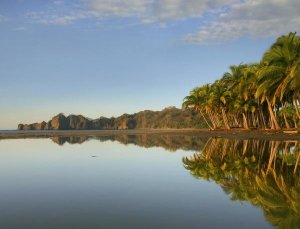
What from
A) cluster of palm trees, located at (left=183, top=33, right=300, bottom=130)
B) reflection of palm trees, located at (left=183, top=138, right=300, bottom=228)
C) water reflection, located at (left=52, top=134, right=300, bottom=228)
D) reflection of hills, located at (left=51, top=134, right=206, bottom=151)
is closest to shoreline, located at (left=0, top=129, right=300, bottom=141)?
cluster of palm trees, located at (left=183, top=33, right=300, bottom=130)

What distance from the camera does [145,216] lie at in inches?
330

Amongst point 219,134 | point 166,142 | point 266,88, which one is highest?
point 266,88

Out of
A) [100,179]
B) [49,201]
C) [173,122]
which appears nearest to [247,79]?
[100,179]

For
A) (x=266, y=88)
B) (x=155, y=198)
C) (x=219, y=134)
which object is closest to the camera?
(x=155, y=198)

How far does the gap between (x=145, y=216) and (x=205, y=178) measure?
6.79 meters

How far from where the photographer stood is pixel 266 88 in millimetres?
39500

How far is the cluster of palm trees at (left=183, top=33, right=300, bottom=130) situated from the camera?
36.8 metres

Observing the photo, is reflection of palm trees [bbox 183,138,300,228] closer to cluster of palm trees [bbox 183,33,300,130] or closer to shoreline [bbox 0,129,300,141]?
cluster of palm trees [bbox 183,33,300,130]

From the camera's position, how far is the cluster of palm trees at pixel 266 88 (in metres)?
36.8

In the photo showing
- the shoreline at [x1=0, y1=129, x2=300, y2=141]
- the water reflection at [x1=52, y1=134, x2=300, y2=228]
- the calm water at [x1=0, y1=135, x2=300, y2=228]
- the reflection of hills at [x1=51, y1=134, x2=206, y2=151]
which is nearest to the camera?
the calm water at [x1=0, y1=135, x2=300, y2=228]

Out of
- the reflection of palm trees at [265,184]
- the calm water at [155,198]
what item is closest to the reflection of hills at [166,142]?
the reflection of palm trees at [265,184]

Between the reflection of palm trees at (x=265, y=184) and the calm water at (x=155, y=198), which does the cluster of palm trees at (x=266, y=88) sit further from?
the calm water at (x=155, y=198)

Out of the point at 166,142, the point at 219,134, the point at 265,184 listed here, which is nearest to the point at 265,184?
the point at 265,184

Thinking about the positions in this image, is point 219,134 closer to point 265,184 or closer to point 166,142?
point 166,142
